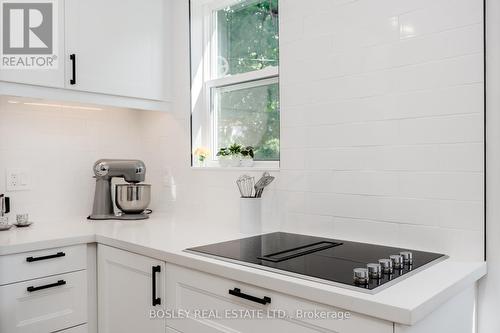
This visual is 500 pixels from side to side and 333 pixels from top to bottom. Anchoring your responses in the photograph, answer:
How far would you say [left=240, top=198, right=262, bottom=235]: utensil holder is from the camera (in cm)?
177

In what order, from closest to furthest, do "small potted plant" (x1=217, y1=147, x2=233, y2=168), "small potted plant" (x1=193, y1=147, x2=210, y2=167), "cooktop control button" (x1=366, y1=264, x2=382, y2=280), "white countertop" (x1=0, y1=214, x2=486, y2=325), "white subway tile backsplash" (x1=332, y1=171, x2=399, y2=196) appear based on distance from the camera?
1. "white countertop" (x1=0, y1=214, x2=486, y2=325)
2. "cooktop control button" (x1=366, y1=264, x2=382, y2=280)
3. "white subway tile backsplash" (x1=332, y1=171, x2=399, y2=196)
4. "small potted plant" (x1=217, y1=147, x2=233, y2=168)
5. "small potted plant" (x1=193, y1=147, x2=210, y2=167)

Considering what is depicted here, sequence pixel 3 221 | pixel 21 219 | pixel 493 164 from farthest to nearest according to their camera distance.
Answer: pixel 21 219 < pixel 3 221 < pixel 493 164

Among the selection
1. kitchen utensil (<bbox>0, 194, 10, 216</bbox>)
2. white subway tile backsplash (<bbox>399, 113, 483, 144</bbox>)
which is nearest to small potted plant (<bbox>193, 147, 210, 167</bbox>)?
kitchen utensil (<bbox>0, 194, 10, 216</bbox>)

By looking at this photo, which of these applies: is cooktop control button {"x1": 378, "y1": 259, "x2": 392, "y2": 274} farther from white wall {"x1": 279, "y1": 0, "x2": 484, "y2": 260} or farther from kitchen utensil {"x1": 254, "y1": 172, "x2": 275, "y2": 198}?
kitchen utensil {"x1": 254, "y1": 172, "x2": 275, "y2": 198}

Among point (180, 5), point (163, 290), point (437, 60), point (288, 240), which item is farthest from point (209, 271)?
point (180, 5)

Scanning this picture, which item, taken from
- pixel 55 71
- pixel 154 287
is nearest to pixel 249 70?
pixel 55 71

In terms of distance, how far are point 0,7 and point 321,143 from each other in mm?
1532

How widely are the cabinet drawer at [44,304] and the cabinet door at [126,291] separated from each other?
0.32ft

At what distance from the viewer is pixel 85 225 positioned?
2.03 meters

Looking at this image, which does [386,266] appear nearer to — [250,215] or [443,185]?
[443,185]

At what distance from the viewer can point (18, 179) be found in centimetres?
208

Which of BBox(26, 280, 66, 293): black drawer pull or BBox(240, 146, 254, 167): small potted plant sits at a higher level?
BBox(240, 146, 254, 167): small potted plant

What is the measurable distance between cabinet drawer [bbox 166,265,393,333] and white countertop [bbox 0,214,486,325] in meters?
0.03

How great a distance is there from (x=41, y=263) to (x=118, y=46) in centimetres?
117
